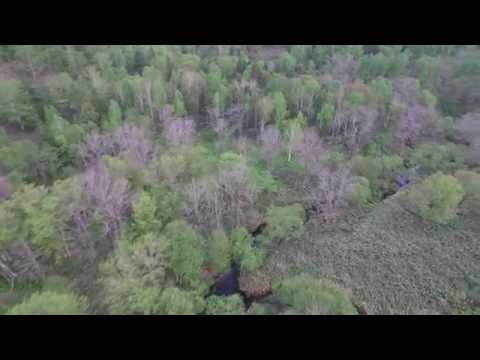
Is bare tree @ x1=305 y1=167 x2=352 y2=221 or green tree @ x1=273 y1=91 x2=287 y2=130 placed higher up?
green tree @ x1=273 y1=91 x2=287 y2=130

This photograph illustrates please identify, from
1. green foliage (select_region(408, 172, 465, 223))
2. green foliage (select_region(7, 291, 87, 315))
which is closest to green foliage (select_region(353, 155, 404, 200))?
green foliage (select_region(408, 172, 465, 223))

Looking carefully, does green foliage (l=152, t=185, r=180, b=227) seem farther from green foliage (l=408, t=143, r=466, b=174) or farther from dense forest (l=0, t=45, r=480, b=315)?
green foliage (l=408, t=143, r=466, b=174)

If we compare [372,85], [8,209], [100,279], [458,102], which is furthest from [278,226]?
[458,102]

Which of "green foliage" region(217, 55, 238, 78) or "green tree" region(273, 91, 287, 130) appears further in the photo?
"green foliage" region(217, 55, 238, 78)

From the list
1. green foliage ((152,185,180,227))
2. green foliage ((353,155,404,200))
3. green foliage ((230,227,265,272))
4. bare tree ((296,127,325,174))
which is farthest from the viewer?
bare tree ((296,127,325,174))

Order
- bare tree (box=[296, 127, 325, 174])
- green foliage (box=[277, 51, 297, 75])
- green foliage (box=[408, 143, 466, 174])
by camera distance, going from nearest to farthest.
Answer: green foliage (box=[408, 143, 466, 174]) < bare tree (box=[296, 127, 325, 174]) < green foliage (box=[277, 51, 297, 75])

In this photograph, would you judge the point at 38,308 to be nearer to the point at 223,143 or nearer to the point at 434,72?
the point at 223,143

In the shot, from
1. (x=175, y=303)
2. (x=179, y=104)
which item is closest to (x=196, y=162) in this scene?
(x=179, y=104)
